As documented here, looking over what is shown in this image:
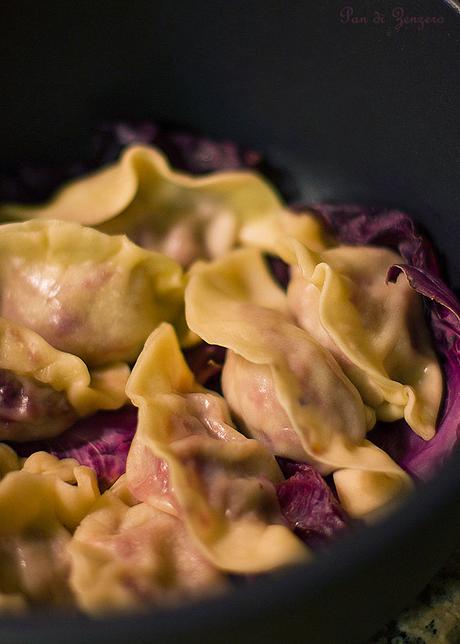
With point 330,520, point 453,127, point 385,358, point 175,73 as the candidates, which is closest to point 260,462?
point 330,520

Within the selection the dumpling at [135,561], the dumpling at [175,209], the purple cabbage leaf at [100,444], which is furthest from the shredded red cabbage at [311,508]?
the dumpling at [175,209]

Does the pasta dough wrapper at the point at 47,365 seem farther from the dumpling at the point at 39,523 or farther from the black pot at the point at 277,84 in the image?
the black pot at the point at 277,84

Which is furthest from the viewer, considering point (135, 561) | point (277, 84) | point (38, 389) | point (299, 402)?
point (277, 84)

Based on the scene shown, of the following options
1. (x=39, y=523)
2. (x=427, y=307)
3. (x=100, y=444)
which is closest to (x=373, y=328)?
(x=427, y=307)

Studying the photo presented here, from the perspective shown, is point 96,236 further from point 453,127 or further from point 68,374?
point 453,127

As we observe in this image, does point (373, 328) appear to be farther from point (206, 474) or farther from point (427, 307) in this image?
point (206, 474)

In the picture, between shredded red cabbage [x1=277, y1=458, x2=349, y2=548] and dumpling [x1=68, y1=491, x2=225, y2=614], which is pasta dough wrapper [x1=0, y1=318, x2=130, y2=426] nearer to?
dumpling [x1=68, y1=491, x2=225, y2=614]
